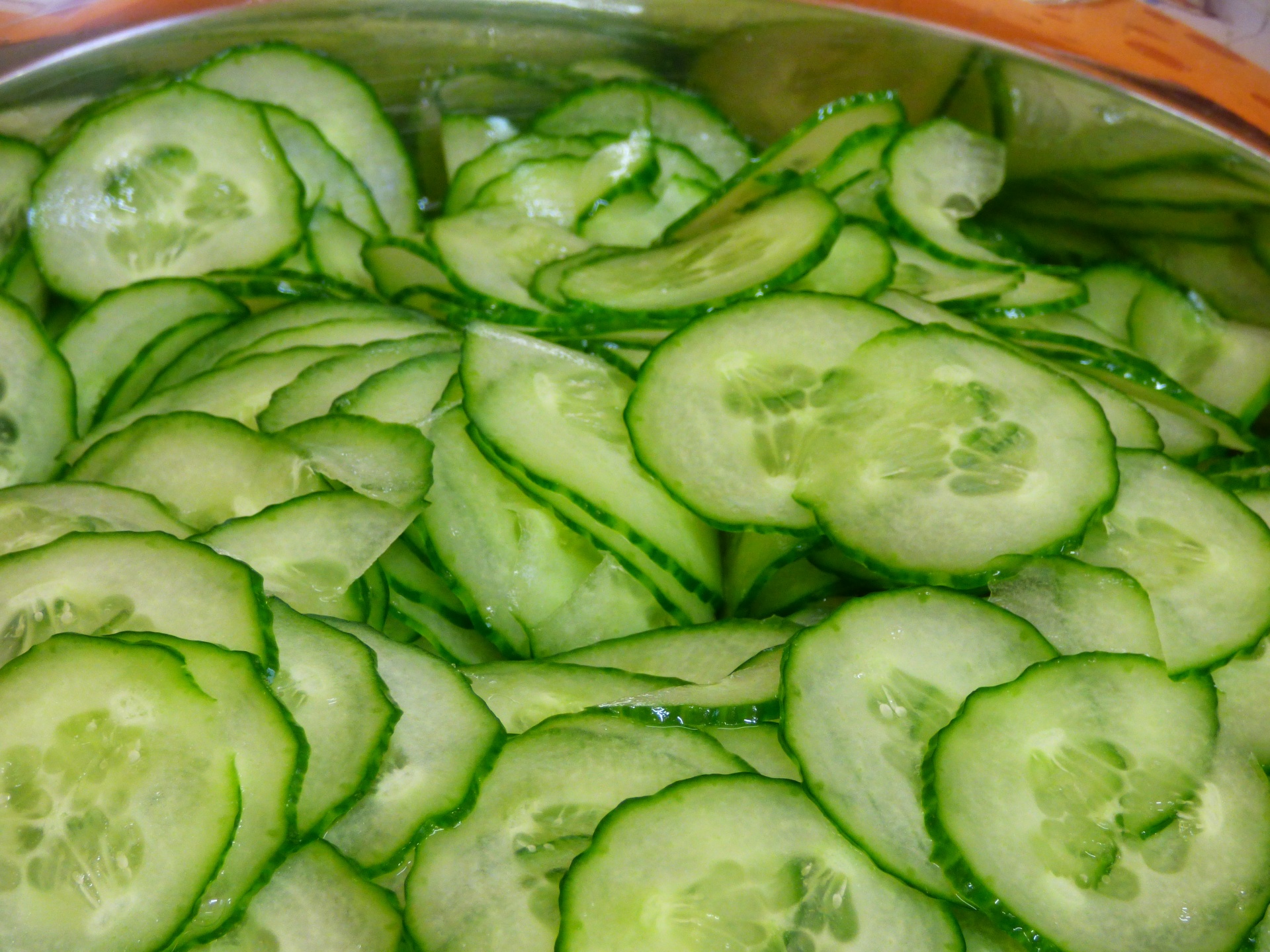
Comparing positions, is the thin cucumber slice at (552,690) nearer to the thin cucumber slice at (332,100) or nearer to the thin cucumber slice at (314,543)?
the thin cucumber slice at (314,543)

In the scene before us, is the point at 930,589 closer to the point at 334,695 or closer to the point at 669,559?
the point at 669,559

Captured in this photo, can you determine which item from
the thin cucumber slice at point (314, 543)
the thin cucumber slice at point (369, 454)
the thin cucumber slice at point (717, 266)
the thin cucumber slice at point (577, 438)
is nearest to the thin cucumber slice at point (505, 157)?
the thin cucumber slice at point (717, 266)

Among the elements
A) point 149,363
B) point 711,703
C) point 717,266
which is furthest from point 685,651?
point 149,363

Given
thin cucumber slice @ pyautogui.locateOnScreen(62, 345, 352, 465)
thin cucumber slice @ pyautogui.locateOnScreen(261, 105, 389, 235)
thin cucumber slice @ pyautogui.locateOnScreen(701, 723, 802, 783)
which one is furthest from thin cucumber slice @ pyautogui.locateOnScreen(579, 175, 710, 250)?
thin cucumber slice @ pyautogui.locateOnScreen(701, 723, 802, 783)

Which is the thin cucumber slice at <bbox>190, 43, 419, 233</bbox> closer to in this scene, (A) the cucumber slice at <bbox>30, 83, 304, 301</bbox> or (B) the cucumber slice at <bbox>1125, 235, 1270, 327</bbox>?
(A) the cucumber slice at <bbox>30, 83, 304, 301</bbox>

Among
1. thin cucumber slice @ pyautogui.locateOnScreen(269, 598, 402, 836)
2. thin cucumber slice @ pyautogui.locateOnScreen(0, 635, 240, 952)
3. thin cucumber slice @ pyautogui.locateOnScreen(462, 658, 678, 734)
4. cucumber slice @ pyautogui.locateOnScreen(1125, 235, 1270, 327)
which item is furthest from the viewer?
cucumber slice @ pyautogui.locateOnScreen(1125, 235, 1270, 327)
